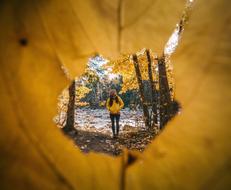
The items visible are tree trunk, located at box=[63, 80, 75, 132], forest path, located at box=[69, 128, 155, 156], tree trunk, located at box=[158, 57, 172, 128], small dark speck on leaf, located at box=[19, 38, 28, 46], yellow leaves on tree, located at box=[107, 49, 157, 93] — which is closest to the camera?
small dark speck on leaf, located at box=[19, 38, 28, 46]

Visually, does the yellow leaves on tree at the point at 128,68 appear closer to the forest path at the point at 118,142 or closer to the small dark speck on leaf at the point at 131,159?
the forest path at the point at 118,142

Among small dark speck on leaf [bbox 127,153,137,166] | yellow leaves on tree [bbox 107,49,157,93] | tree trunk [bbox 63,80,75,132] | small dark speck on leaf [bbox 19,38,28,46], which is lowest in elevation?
small dark speck on leaf [bbox 127,153,137,166]

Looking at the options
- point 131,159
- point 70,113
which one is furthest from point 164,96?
point 131,159

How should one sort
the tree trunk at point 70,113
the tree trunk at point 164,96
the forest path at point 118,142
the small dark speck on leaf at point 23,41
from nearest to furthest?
the small dark speck on leaf at point 23,41
the tree trunk at point 164,96
the forest path at point 118,142
the tree trunk at point 70,113

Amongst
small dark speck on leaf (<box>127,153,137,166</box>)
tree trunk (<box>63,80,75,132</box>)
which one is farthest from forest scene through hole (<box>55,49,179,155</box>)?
small dark speck on leaf (<box>127,153,137,166</box>)

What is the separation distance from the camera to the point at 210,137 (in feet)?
3.06

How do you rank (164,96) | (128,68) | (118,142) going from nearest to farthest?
(164,96)
(118,142)
(128,68)

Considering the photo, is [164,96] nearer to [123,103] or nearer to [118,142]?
[123,103]

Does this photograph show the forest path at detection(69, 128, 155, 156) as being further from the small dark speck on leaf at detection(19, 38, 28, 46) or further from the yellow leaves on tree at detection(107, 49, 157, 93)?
the small dark speck on leaf at detection(19, 38, 28, 46)

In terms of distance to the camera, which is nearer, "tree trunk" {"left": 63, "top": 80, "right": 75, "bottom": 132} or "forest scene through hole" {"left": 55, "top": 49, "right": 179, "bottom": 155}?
"forest scene through hole" {"left": 55, "top": 49, "right": 179, "bottom": 155}

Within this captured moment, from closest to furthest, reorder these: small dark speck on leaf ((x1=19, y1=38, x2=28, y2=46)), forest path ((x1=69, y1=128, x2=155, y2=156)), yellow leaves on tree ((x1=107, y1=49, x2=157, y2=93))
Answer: small dark speck on leaf ((x1=19, y1=38, x2=28, y2=46)) → forest path ((x1=69, y1=128, x2=155, y2=156)) → yellow leaves on tree ((x1=107, y1=49, x2=157, y2=93))

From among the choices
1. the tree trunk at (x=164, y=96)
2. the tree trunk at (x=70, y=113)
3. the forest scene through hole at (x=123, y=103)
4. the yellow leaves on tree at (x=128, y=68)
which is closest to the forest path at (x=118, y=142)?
the forest scene through hole at (x=123, y=103)

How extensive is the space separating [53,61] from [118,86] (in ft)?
96.0

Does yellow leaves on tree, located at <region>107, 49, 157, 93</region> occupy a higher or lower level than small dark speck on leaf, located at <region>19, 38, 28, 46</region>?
higher
